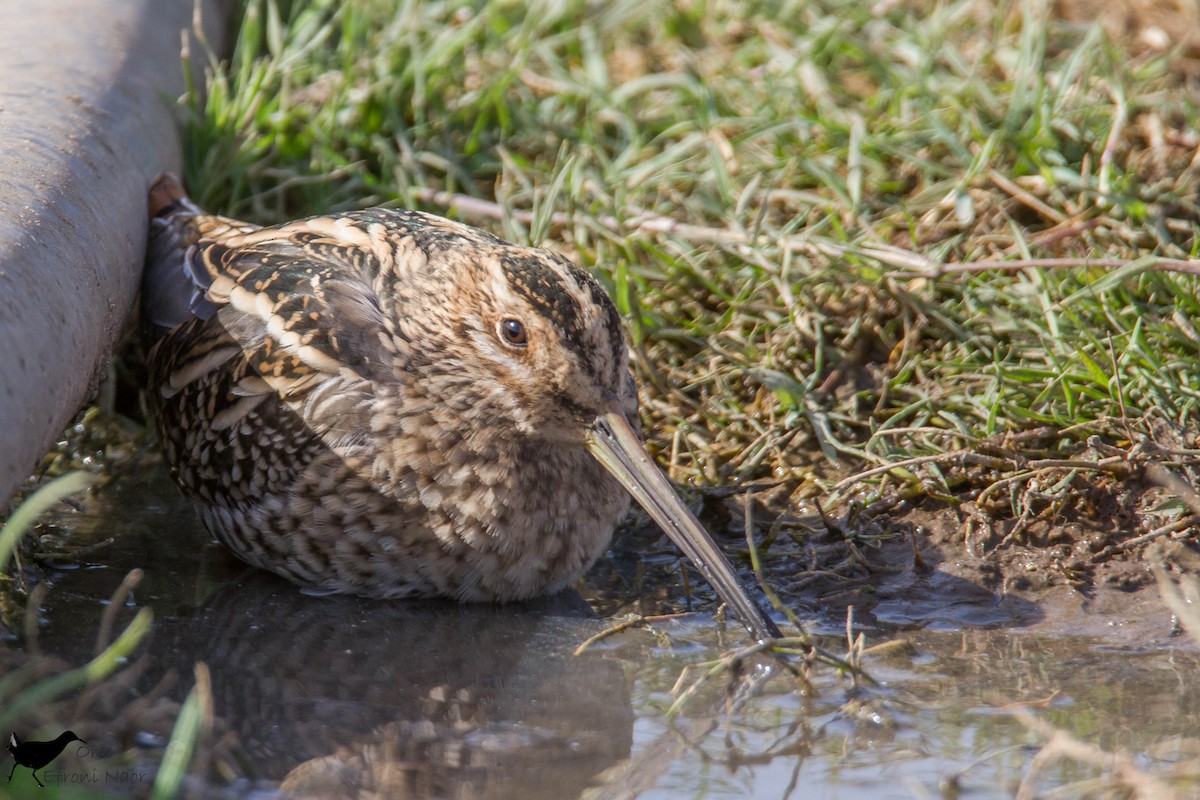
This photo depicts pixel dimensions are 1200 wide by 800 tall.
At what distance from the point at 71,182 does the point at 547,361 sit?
1.53 meters

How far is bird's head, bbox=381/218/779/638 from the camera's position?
3949 mm

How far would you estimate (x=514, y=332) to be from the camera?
407 centimetres

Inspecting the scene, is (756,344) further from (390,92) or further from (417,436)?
(390,92)

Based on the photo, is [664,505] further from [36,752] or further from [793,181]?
[793,181]

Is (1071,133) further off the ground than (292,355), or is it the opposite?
(292,355)

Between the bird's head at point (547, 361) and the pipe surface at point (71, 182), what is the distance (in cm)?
Result: 92

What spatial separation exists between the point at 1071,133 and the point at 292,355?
312 cm

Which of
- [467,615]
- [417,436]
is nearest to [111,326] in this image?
[417,436]

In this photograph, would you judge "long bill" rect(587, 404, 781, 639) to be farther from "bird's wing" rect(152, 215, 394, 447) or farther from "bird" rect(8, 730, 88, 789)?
"bird" rect(8, 730, 88, 789)

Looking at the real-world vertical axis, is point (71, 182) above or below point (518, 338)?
above

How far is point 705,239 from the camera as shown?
5.35 meters

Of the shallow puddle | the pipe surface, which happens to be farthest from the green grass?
the shallow puddle
